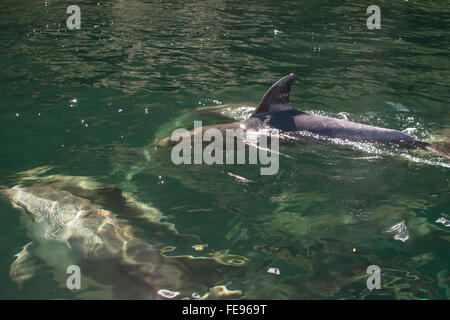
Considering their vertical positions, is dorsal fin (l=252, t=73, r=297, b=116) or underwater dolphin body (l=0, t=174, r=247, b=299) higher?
dorsal fin (l=252, t=73, r=297, b=116)

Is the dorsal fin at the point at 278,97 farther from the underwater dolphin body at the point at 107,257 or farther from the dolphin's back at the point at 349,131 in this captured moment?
the underwater dolphin body at the point at 107,257

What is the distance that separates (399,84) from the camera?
11172 millimetres

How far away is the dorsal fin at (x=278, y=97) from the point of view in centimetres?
719

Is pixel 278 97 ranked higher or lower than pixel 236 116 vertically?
higher

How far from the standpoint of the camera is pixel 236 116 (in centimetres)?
877

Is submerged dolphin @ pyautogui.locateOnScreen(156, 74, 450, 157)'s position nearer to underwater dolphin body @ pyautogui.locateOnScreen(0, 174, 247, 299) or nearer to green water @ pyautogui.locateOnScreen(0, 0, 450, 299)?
green water @ pyautogui.locateOnScreen(0, 0, 450, 299)

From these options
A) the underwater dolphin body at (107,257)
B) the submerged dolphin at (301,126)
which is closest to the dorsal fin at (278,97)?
the submerged dolphin at (301,126)

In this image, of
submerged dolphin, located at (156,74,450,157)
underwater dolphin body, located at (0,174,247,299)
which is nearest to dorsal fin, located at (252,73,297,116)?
submerged dolphin, located at (156,74,450,157)

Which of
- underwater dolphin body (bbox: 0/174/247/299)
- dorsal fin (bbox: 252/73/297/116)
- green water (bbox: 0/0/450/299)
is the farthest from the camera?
dorsal fin (bbox: 252/73/297/116)

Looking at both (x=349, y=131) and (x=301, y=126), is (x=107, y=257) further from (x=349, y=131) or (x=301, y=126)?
(x=349, y=131)

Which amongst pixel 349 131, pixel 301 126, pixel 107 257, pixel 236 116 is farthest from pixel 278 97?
pixel 107 257

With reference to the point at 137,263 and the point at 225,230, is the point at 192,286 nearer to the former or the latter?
the point at 137,263

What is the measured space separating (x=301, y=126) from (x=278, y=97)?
609 millimetres

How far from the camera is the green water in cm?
464
